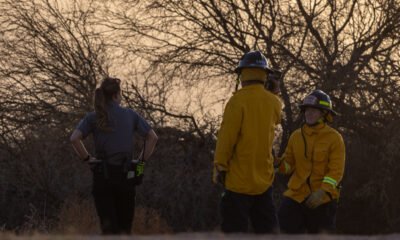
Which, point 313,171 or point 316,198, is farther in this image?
point 313,171

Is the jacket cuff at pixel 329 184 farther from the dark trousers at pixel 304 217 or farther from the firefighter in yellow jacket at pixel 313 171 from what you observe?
the dark trousers at pixel 304 217

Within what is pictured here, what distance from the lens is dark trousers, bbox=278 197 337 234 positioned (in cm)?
934

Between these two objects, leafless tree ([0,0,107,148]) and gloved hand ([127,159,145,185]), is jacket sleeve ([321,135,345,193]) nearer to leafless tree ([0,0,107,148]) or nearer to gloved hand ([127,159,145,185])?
gloved hand ([127,159,145,185])

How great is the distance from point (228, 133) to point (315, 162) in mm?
1487

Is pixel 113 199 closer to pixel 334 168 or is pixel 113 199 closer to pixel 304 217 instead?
pixel 304 217

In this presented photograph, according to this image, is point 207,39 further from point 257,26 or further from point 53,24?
point 53,24

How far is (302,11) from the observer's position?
16297mm

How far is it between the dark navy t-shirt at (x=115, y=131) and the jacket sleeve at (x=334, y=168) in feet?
5.84

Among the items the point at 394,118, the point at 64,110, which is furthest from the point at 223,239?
the point at 64,110

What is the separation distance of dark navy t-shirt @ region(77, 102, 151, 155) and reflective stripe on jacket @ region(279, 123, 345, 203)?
139 cm

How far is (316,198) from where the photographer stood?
9.12 m

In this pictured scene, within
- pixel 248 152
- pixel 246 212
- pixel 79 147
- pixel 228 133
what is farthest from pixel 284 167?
pixel 79 147

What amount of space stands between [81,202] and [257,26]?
384cm

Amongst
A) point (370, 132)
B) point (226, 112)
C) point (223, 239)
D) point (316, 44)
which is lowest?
point (223, 239)
